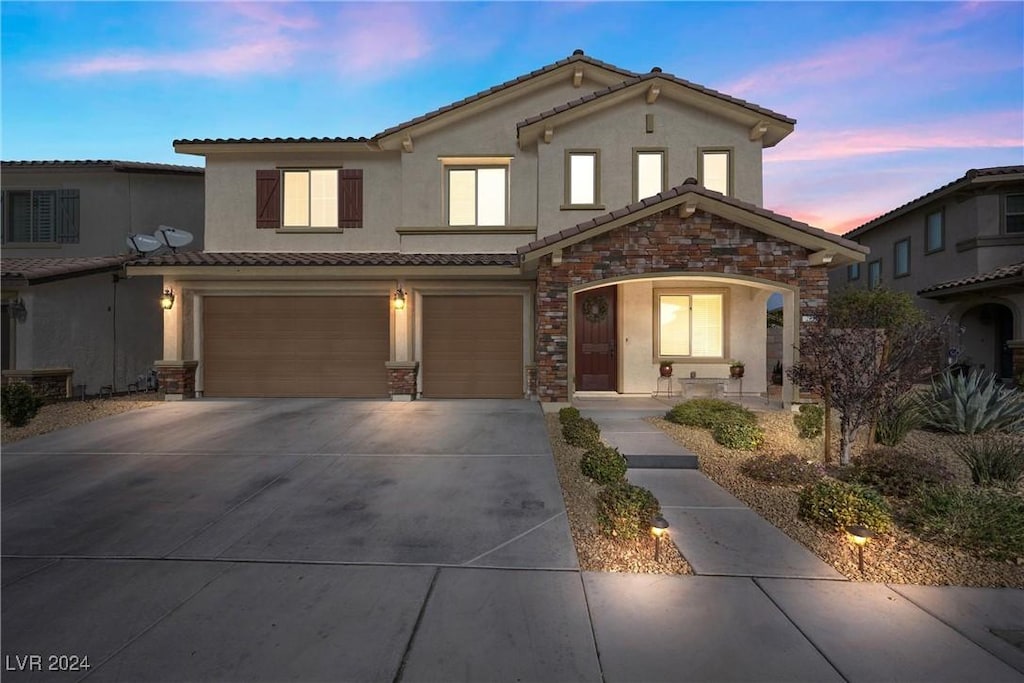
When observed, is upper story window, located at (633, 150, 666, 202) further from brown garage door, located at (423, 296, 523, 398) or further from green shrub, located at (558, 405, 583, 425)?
green shrub, located at (558, 405, 583, 425)

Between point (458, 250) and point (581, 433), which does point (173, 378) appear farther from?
point (581, 433)

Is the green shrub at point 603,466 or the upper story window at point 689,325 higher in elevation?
the upper story window at point 689,325

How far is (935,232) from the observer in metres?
15.6

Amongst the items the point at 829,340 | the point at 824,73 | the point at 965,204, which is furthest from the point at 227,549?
the point at 965,204

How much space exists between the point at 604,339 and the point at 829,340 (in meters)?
5.64

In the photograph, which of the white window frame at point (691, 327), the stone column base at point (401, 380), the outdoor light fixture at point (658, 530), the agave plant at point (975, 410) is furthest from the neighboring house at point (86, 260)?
the agave plant at point (975, 410)

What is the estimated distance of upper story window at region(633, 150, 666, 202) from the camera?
36.1 ft

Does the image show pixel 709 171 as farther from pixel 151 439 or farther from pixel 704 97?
pixel 151 439

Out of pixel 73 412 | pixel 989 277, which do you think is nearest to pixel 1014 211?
pixel 989 277

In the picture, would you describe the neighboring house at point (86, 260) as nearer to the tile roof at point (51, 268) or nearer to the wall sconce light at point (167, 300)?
the tile roof at point (51, 268)

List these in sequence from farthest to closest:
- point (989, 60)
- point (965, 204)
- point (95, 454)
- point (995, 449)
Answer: point (965, 204) < point (989, 60) < point (95, 454) < point (995, 449)

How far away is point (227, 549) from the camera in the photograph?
12.9ft

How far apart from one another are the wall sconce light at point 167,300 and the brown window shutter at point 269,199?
2802 mm

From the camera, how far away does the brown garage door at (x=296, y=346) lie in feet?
37.3
